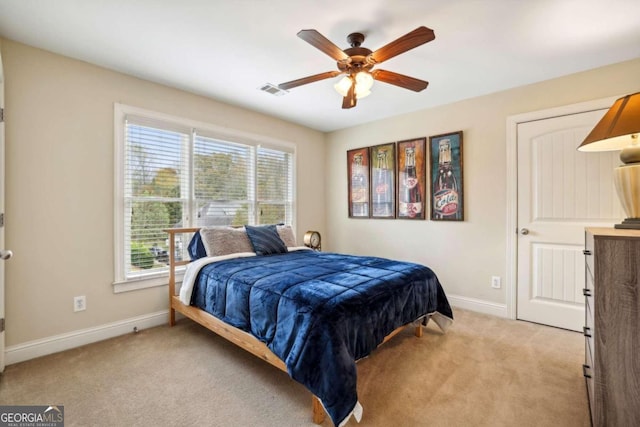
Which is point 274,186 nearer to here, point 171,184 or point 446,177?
point 171,184

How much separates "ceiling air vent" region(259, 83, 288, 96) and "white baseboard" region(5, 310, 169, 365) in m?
2.54

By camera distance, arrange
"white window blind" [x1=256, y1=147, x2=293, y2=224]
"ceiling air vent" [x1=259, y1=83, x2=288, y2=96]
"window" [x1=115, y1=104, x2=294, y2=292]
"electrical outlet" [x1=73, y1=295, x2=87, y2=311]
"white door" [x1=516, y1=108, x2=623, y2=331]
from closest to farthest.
→ "electrical outlet" [x1=73, y1=295, x2=87, y2=311], "white door" [x1=516, y1=108, x2=623, y2=331], "window" [x1=115, y1=104, x2=294, y2=292], "ceiling air vent" [x1=259, y1=83, x2=288, y2=96], "white window blind" [x1=256, y1=147, x2=293, y2=224]

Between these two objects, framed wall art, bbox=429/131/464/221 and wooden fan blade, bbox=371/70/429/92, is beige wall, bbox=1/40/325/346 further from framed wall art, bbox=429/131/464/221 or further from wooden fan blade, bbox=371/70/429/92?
framed wall art, bbox=429/131/464/221

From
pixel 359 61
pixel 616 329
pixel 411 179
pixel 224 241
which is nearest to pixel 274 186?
pixel 224 241

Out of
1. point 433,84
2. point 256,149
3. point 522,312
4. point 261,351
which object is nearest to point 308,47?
point 433,84

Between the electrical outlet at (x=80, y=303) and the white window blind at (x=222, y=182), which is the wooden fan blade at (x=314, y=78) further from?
the electrical outlet at (x=80, y=303)

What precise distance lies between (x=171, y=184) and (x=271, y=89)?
1.46m

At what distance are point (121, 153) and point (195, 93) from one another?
103 centimetres

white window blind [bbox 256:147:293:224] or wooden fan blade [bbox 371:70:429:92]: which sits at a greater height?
wooden fan blade [bbox 371:70:429:92]

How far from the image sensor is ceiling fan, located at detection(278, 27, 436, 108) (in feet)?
5.64

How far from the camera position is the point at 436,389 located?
1845 mm

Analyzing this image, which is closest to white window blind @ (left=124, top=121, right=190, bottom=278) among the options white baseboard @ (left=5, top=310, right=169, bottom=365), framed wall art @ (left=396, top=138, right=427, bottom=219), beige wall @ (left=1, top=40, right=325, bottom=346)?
beige wall @ (left=1, top=40, right=325, bottom=346)

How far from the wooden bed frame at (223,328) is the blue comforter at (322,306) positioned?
6 cm

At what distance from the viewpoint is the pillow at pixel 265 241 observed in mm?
3072
